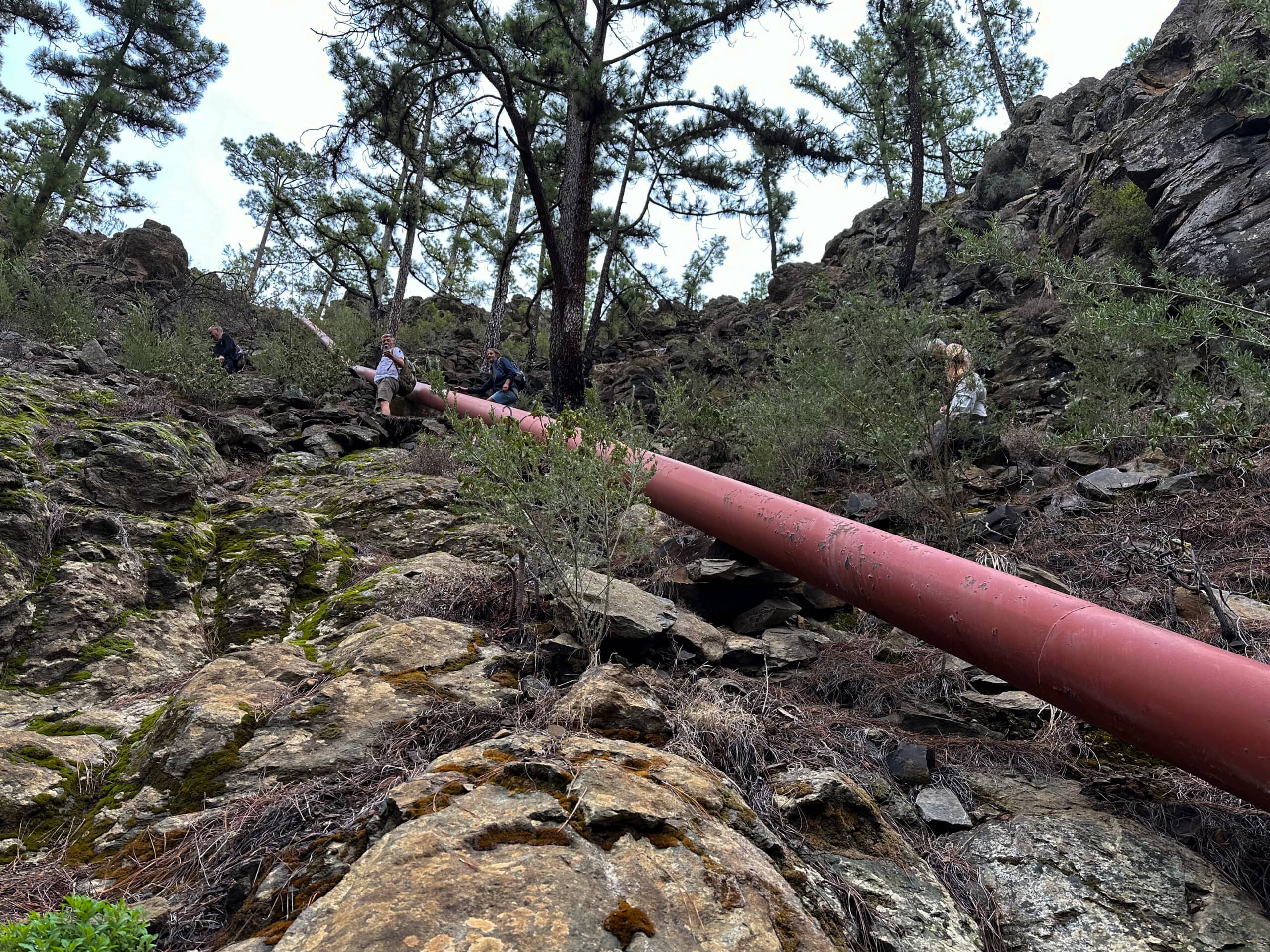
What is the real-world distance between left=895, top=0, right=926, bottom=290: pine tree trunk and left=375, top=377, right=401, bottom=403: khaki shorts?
9.43 meters

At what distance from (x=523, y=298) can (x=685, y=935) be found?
→ 26.1 meters

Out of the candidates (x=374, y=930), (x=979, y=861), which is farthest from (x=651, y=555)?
(x=374, y=930)

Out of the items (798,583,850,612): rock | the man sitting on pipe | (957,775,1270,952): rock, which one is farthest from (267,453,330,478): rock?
(957,775,1270,952): rock

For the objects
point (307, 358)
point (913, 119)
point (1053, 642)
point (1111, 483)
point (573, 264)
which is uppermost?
point (913, 119)

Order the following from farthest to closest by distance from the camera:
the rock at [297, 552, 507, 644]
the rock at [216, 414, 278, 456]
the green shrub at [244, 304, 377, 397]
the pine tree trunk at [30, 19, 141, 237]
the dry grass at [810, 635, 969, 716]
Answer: the pine tree trunk at [30, 19, 141, 237] < the green shrub at [244, 304, 377, 397] < the rock at [216, 414, 278, 456] < the rock at [297, 552, 507, 644] < the dry grass at [810, 635, 969, 716]

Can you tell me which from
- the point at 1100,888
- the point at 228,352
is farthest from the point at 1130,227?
the point at 228,352

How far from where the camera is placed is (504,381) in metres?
10.1

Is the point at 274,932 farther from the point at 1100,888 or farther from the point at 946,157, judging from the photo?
the point at 946,157

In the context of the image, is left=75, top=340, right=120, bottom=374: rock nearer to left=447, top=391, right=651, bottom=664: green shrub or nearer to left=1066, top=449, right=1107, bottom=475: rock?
left=447, top=391, right=651, bottom=664: green shrub

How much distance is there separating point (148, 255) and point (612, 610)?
20714mm

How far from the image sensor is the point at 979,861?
88.2 inches

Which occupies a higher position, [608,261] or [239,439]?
[608,261]

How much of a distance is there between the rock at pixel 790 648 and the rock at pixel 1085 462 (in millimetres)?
3866

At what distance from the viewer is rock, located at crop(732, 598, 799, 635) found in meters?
4.00
